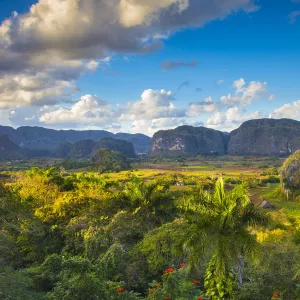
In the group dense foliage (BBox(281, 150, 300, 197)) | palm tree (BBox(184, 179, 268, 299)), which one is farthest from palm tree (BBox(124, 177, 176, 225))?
dense foliage (BBox(281, 150, 300, 197))

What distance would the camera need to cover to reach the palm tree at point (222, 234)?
9.64 meters

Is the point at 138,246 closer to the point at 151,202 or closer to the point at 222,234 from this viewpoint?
the point at 151,202

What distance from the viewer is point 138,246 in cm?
1662

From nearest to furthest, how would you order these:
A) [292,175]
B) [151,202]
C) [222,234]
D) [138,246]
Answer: [222,234] → [138,246] → [151,202] → [292,175]

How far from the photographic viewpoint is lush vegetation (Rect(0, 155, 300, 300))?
9.68 meters

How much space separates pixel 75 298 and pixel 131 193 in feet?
44.6

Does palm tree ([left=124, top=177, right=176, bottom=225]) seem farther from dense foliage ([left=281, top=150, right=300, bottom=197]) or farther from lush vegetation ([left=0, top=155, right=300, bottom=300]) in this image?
dense foliage ([left=281, top=150, right=300, bottom=197])

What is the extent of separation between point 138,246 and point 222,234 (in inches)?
303

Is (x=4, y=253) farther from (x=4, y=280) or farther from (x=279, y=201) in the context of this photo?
(x=279, y=201)

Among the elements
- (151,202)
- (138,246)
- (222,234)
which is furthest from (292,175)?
(222,234)

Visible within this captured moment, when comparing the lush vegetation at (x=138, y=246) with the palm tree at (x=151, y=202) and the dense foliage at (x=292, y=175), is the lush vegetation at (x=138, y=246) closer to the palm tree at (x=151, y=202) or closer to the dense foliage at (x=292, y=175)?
the palm tree at (x=151, y=202)

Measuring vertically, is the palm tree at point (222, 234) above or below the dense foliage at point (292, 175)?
above

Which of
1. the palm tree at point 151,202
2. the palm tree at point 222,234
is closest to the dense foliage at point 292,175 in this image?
the palm tree at point 151,202

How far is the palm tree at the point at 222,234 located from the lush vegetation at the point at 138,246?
32mm
